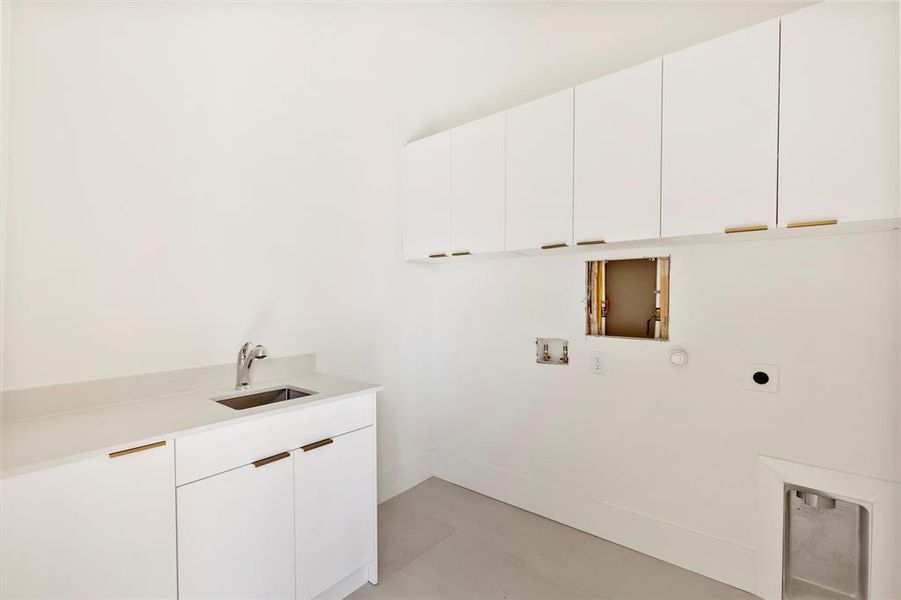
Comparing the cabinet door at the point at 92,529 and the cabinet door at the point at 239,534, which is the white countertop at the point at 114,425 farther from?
the cabinet door at the point at 239,534

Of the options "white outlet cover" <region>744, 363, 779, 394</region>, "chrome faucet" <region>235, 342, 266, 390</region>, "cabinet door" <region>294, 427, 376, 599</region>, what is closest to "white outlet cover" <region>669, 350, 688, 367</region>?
"white outlet cover" <region>744, 363, 779, 394</region>

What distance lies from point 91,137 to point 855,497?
3353 mm

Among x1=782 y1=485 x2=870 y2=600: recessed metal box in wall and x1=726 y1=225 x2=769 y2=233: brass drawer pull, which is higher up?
x1=726 y1=225 x2=769 y2=233: brass drawer pull

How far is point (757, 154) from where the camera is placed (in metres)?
1.65

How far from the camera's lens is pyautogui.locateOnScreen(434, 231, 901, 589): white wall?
172cm

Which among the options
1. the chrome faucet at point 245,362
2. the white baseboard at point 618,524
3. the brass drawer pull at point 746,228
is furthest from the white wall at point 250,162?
A: the brass drawer pull at point 746,228

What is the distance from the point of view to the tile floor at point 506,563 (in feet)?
6.35

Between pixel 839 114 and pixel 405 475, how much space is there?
9.64ft

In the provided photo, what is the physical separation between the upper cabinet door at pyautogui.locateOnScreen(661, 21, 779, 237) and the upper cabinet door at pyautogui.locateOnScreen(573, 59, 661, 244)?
55 mm

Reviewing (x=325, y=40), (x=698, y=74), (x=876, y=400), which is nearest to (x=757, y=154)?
(x=698, y=74)

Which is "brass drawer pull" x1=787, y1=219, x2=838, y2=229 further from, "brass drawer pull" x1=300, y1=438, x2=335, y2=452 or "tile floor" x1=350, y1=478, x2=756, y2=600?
"brass drawer pull" x1=300, y1=438, x2=335, y2=452

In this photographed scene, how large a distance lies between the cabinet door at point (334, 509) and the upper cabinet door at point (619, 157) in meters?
1.51

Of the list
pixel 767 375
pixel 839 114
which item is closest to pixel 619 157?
pixel 839 114

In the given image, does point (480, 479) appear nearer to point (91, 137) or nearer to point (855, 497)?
point (855, 497)
